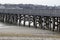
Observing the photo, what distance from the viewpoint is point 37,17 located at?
31.1 metres

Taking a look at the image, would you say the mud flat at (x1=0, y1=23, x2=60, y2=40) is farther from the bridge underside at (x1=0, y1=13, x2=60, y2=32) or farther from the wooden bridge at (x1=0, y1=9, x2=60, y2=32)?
the wooden bridge at (x1=0, y1=9, x2=60, y2=32)

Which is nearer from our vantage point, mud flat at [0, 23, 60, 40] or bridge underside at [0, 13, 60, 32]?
mud flat at [0, 23, 60, 40]

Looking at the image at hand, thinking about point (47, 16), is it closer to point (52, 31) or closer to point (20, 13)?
point (52, 31)

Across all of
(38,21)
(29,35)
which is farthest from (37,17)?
(29,35)

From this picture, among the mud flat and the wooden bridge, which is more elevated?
the wooden bridge

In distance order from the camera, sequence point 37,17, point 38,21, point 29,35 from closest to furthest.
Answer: point 29,35 → point 38,21 → point 37,17

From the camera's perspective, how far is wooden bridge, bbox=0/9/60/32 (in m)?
27.4

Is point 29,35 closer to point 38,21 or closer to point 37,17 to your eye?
point 38,21

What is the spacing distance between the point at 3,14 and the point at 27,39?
18.8 m

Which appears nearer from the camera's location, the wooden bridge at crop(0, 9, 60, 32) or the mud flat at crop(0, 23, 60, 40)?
the mud flat at crop(0, 23, 60, 40)

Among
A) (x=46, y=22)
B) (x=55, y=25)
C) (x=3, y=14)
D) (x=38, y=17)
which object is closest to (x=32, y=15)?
(x=38, y=17)

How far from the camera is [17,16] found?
3694cm

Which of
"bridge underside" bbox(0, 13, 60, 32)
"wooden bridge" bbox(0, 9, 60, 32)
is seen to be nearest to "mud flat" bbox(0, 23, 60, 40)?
"bridge underside" bbox(0, 13, 60, 32)

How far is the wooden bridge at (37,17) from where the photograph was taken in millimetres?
27422
